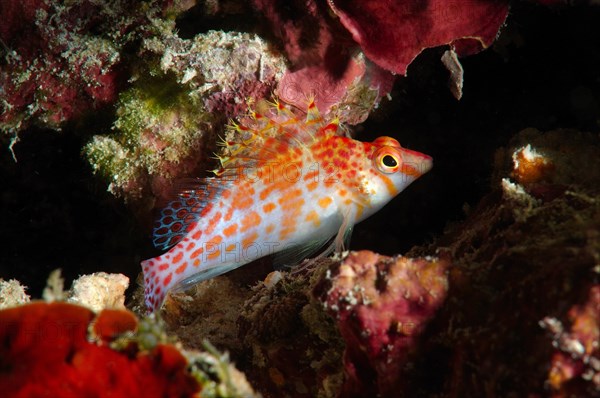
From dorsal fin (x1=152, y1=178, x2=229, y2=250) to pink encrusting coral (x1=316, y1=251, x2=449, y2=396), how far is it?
216cm

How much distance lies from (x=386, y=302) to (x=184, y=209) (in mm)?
2576

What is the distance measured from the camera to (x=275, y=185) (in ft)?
13.8

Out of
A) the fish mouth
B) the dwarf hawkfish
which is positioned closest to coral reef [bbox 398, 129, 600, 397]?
the fish mouth

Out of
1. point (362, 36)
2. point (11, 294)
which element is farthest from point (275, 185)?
point (11, 294)

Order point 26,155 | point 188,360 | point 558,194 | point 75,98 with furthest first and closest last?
point 26,155 → point 75,98 → point 558,194 → point 188,360

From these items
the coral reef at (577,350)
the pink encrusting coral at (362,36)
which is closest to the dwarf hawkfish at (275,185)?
the pink encrusting coral at (362,36)

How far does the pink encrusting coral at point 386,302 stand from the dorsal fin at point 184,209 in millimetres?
2159

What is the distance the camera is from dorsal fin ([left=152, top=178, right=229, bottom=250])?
4.23 meters

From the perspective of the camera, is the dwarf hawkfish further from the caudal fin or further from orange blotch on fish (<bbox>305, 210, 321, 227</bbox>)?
the caudal fin

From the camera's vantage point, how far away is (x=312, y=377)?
322cm

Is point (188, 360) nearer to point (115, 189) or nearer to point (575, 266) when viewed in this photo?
point (575, 266)

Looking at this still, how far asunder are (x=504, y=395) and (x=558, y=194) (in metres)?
1.38

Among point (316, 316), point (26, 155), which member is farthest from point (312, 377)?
point (26, 155)

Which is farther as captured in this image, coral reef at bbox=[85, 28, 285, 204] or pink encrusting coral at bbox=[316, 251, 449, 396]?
coral reef at bbox=[85, 28, 285, 204]
